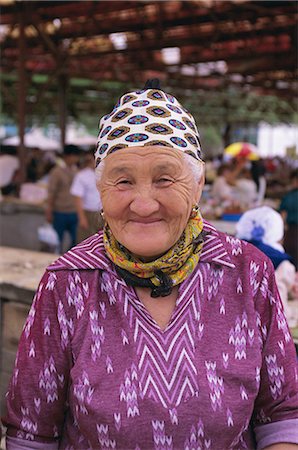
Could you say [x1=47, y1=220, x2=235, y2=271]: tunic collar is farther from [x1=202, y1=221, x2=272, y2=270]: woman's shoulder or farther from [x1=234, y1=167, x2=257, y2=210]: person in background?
[x1=234, y1=167, x2=257, y2=210]: person in background

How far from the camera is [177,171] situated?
1.27 metres

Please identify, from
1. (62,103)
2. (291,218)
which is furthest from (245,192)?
(62,103)

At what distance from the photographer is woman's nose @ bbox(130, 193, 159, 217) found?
1245 mm

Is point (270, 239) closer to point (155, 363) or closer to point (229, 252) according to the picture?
point (229, 252)

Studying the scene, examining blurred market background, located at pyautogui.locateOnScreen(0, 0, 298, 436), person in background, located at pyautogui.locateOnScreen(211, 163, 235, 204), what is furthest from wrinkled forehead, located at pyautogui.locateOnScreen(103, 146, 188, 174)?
person in background, located at pyautogui.locateOnScreen(211, 163, 235, 204)

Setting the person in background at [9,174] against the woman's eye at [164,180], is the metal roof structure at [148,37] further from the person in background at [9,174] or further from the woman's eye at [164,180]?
the woman's eye at [164,180]

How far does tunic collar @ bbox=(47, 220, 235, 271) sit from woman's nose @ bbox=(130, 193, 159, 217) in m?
0.16

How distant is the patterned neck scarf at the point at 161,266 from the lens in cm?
128

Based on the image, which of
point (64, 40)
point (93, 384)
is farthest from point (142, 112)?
point (64, 40)

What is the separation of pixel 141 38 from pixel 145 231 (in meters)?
8.53

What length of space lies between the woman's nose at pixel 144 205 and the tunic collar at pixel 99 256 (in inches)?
6.3

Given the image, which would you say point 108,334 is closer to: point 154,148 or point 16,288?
point 154,148

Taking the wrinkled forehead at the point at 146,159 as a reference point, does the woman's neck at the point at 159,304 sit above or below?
below

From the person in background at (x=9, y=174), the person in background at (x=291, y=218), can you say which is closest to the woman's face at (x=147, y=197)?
the person in background at (x=291, y=218)
